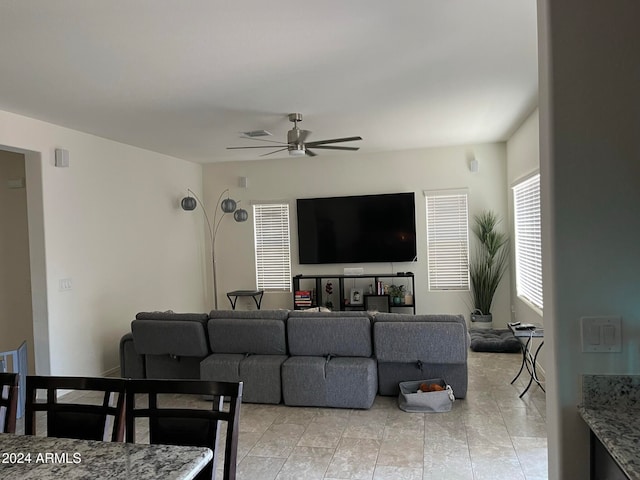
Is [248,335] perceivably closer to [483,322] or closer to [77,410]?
[77,410]

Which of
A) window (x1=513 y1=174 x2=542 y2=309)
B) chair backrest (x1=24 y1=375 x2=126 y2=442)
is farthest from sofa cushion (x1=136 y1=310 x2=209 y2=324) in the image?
window (x1=513 y1=174 x2=542 y2=309)

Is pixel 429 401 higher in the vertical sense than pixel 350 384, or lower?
lower

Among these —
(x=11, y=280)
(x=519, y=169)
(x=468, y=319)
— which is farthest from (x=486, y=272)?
(x=11, y=280)

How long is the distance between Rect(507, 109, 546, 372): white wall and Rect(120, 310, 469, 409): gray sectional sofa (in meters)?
1.00

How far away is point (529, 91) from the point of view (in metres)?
3.98

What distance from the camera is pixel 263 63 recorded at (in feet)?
10.2

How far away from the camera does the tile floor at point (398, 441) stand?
2.83m

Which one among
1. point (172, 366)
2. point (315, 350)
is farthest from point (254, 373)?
point (172, 366)

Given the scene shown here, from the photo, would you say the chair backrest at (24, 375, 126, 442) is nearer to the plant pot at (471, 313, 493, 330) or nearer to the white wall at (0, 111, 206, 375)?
the white wall at (0, 111, 206, 375)

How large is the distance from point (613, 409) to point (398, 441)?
201 centimetres

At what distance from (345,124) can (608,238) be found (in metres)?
3.75

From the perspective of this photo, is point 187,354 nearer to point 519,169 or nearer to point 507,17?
point 507,17

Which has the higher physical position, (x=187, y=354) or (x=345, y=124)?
(x=345, y=124)

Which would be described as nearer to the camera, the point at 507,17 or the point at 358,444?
the point at 507,17
